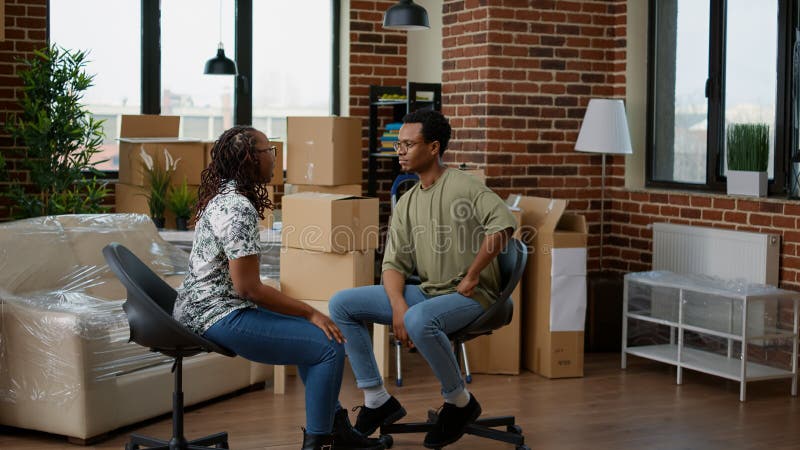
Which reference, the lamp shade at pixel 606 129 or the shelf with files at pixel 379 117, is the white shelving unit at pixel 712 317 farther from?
the shelf with files at pixel 379 117

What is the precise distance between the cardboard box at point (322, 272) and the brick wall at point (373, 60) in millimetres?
2595

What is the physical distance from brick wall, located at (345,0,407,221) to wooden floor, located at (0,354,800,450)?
7.64 ft

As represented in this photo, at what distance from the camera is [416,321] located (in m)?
3.67

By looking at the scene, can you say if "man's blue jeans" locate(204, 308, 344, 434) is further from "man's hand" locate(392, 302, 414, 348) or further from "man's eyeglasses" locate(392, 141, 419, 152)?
"man's eyeglasses" locate(392, 141, 419, 152)

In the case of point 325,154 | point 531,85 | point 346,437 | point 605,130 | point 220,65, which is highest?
point 220,65

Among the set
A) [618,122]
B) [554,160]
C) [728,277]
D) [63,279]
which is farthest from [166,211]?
[728,277]

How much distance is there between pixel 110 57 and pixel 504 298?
4318 millimetres

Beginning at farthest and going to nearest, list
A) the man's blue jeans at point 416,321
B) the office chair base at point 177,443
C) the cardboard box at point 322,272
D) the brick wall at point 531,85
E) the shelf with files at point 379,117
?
the shelf with files at point 379,117 < the brick wall at point 531,85 < the cardboard box at point 322,272 < the man's blue jeans at point 416,321 < the office chair base at point 177,443

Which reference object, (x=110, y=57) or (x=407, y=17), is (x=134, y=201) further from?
(x=407, y=17)

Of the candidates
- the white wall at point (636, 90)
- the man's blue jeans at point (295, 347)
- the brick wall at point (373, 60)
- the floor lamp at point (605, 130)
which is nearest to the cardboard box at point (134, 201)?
the brick wall at point (373, 60)

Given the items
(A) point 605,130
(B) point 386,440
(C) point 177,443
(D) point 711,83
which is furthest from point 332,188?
(C) point 177,443

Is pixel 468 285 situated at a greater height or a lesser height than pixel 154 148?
lesser

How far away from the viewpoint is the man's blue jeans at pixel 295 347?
3281 millimetres

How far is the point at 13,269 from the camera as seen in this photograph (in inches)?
166
